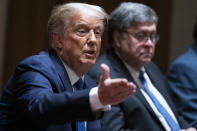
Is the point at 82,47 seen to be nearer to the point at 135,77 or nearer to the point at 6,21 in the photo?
the point at 135,77

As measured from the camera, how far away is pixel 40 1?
378cm

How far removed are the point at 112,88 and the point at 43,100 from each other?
28cm

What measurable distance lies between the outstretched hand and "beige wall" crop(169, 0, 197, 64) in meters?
3.29

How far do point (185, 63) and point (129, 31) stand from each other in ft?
1.98

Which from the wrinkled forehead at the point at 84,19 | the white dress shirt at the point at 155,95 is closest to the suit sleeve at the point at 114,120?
the white dress shirt at the point at 155,95

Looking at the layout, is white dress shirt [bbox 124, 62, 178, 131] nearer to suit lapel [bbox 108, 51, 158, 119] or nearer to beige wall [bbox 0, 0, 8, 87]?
suit lapel [bbox 108, 51, 158, 119]

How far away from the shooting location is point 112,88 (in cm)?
135

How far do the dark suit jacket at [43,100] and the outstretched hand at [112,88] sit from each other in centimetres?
8

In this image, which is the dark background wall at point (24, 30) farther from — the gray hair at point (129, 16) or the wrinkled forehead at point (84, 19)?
the wrinkled forehead at point (84, 19)

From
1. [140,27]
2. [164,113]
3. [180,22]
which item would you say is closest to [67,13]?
[140,27]

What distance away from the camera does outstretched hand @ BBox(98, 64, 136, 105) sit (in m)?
1.34

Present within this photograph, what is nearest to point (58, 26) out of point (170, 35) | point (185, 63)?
point (185, 63)

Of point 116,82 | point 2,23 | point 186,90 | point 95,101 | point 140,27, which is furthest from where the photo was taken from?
point 2,23

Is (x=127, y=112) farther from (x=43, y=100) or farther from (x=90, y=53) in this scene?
(x=43, y=100)
